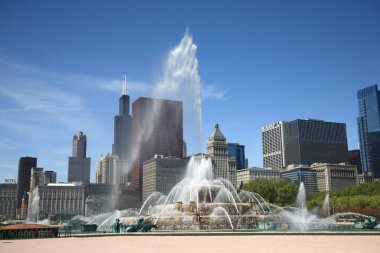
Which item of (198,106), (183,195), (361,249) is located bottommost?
(361,249)

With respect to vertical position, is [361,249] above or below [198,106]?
below

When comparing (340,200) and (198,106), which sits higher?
(198,106)

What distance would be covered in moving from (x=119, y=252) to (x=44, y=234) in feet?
67.4

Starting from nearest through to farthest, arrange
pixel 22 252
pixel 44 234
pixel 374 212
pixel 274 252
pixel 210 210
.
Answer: pixel 274 252, pixel 22 252, pixel 44 234, pixel 210 210, pixel 374 212

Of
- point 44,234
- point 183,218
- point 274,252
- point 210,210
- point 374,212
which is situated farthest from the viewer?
point 374,212

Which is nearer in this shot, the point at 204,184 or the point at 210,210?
the point at 210,210

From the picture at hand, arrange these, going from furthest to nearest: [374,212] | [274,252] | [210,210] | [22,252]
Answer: [374,212], [210,210], [22,252], [274,252]

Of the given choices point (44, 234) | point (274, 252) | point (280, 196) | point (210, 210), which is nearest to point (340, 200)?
point (280, 196)

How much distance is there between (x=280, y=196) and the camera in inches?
5389

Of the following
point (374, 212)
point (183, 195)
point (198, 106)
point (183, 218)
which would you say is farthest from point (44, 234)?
point (374, 212)

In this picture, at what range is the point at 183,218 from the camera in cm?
5103

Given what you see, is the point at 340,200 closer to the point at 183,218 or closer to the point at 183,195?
the point at 183,195

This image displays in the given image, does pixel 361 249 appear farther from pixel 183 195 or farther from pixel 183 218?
pixel 183 195

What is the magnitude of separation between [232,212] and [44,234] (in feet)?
77.5
